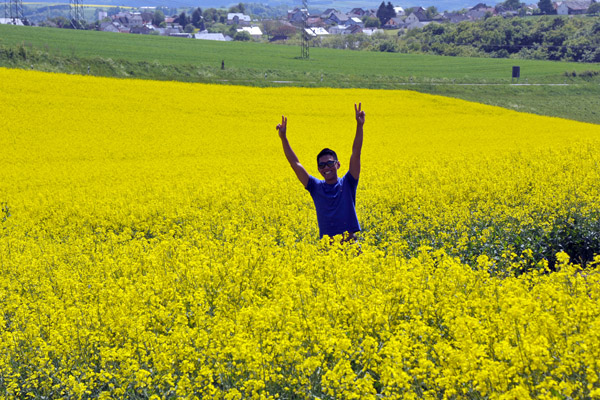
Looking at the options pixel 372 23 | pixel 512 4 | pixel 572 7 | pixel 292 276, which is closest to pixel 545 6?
pixel 572 7

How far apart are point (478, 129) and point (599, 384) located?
22072 millimetres

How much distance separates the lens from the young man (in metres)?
6.22

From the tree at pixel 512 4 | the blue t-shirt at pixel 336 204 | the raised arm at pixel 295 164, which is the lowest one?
the blue t-shirt at pixel 336 204

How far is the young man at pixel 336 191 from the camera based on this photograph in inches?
245

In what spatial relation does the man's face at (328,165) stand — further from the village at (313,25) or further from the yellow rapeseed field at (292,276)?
the village at (313,25)

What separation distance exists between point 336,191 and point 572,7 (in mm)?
169108

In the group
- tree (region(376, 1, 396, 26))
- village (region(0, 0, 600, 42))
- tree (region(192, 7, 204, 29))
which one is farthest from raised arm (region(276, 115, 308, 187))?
tree (region(376, 1, 396, 26))

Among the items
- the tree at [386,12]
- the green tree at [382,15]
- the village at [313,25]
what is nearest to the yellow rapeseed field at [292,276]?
the village at [313,25]

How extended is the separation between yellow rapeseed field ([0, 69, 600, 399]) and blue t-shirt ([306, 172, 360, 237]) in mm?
235

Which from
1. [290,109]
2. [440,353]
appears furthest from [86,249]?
[290,109]

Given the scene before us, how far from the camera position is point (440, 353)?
3709 mm

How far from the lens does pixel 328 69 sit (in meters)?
52.6

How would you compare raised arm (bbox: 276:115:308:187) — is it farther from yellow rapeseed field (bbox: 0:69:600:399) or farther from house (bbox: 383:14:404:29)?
house (bbox: 383:14:404:29)

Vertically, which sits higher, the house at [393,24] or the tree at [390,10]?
the tree at [390,10]
